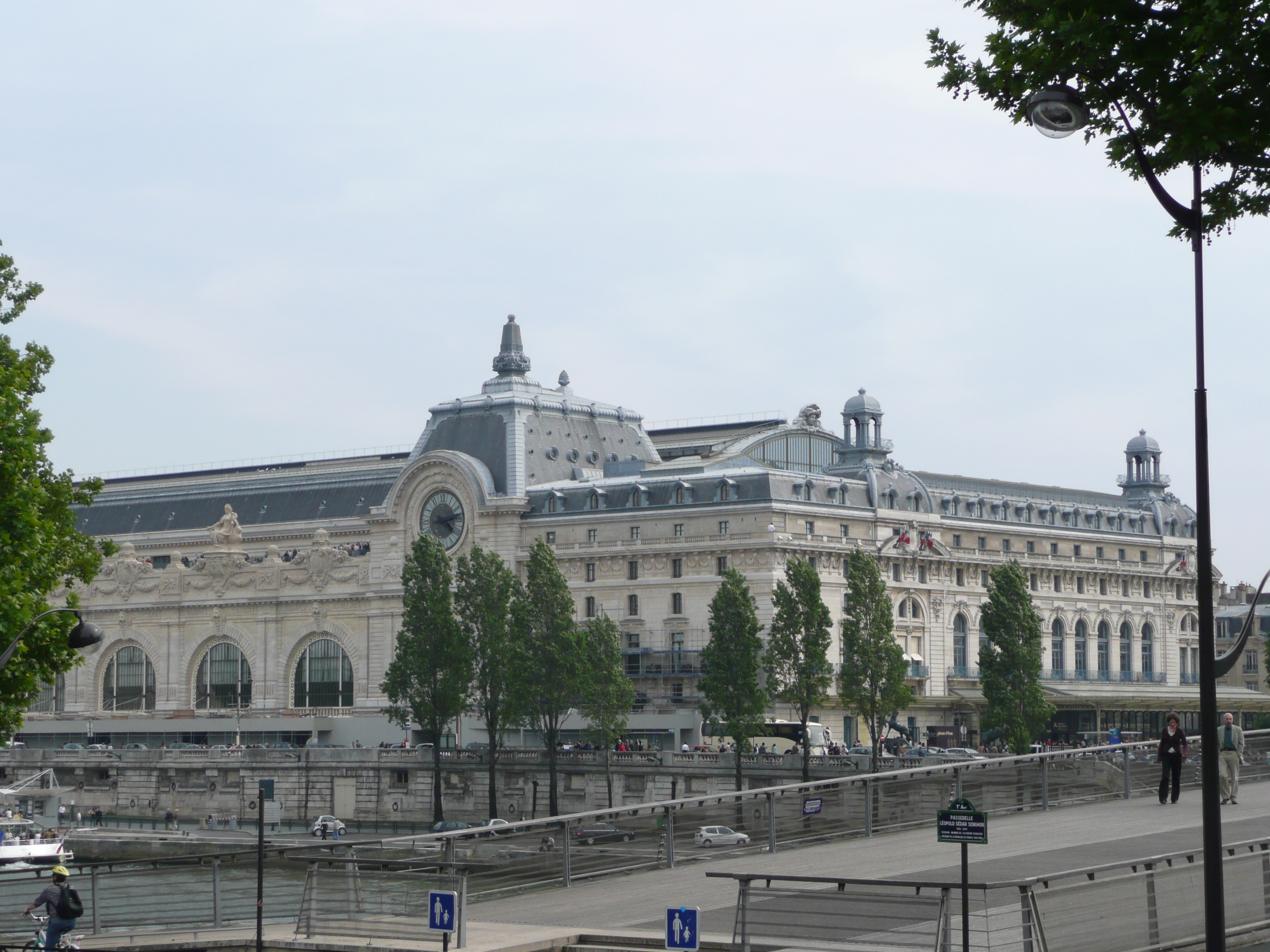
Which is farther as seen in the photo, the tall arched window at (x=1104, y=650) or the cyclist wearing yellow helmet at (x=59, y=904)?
the tall arched window at (x=1104, y=650)

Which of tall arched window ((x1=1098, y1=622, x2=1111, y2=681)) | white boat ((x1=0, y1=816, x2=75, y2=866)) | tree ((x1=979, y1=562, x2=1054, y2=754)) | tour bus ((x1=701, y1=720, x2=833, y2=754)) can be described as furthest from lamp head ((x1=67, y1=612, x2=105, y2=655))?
tall arched window ((x1=1098, y1=622, x2=1111, y2=681))

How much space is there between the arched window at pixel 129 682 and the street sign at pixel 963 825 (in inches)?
4996

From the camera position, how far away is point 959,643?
12700 cm

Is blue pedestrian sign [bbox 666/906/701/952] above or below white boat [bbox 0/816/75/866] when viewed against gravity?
above

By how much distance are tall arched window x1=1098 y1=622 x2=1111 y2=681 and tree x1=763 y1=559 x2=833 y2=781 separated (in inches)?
1665

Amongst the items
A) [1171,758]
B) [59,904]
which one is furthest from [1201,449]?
[1171,758]

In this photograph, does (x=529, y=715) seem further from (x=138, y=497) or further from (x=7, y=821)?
(x=138, y=497)

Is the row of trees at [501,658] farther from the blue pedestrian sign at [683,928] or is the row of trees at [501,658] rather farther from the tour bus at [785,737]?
the blue pedestrian sign at [683,928]

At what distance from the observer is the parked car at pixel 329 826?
106 metres

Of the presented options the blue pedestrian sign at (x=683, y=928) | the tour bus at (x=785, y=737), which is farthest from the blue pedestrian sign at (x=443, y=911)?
the tour bus at (x=785, y=737)

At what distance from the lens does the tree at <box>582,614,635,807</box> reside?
331 feet

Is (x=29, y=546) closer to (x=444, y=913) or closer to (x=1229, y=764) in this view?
(x=444, y=913)

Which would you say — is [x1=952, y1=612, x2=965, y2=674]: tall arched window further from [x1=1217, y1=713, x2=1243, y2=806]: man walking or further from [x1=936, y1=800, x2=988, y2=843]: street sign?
[x1=936, y1=800, x2=988, y2=843]: street sign

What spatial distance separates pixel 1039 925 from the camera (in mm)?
23953
